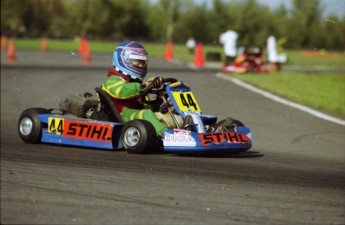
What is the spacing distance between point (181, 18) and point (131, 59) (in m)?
22.4

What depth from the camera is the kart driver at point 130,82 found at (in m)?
3.79

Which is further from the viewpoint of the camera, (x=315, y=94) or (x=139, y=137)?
(x=315, y=94)

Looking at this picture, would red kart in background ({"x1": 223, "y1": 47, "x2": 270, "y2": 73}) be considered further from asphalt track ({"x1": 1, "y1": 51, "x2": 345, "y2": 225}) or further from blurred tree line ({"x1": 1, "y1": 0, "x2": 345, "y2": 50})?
asphalt track ({"x1": 1, "y1": 51, "x2": 345, "y2": 225})

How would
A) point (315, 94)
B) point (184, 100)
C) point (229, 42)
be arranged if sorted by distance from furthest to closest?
point (229, 42) → point (315, 94) → point (184, 100)

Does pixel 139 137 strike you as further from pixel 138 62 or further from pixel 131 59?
pixel 138 62

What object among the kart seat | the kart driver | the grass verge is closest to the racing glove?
the kart driver

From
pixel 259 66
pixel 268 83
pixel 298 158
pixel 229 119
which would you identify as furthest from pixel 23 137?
pixel 259 66

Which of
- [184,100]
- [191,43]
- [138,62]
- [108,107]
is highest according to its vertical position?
[138,62]

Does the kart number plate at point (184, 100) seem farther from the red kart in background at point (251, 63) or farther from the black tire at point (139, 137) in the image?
the red kart in background at point (251, 63)

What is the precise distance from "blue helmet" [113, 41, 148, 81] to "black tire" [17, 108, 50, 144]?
297 centimetres

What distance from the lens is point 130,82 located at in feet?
14.8

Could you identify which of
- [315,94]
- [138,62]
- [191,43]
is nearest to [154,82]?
[138,62]

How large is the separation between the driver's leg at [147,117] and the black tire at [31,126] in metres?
0.99

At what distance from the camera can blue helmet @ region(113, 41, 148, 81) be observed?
12.0 ft
